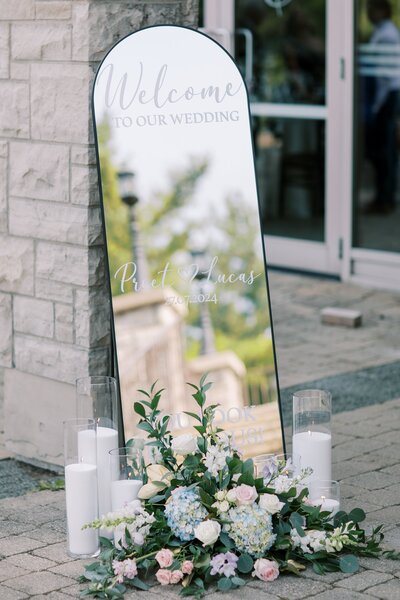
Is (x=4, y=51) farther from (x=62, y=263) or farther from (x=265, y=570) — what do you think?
(x=265, y=570)

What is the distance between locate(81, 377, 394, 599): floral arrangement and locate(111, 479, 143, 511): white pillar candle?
37mm

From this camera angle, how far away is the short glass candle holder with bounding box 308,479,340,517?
414cm

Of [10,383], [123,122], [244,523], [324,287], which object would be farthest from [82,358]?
[324,287]

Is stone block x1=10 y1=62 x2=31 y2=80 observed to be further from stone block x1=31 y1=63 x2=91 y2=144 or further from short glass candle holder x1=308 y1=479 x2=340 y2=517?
short glass candle holder x1=308 y1=479 x2=340 y2=517

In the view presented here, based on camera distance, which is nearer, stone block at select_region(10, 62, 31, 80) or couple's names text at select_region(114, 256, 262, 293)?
couple's names text at select_region(114, 256, 262, 293)

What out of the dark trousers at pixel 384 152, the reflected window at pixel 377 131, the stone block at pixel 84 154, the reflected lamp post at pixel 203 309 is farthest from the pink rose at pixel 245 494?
the dark trousers at pixel 384 152

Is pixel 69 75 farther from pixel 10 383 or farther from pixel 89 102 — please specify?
pixel 10 383

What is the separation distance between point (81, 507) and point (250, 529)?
1.90ft

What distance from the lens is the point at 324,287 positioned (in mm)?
8633

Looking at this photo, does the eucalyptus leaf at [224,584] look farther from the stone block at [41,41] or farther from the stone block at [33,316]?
the stone block at [41,41]

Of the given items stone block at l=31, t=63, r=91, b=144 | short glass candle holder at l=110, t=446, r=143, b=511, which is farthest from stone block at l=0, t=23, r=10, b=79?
short glass candle holder at l=110, t=446, r=143, b=511

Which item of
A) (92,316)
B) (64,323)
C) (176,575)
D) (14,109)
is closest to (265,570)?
(176,575)

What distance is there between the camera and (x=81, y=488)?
4090 millimetres

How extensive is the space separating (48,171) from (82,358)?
738 mm
